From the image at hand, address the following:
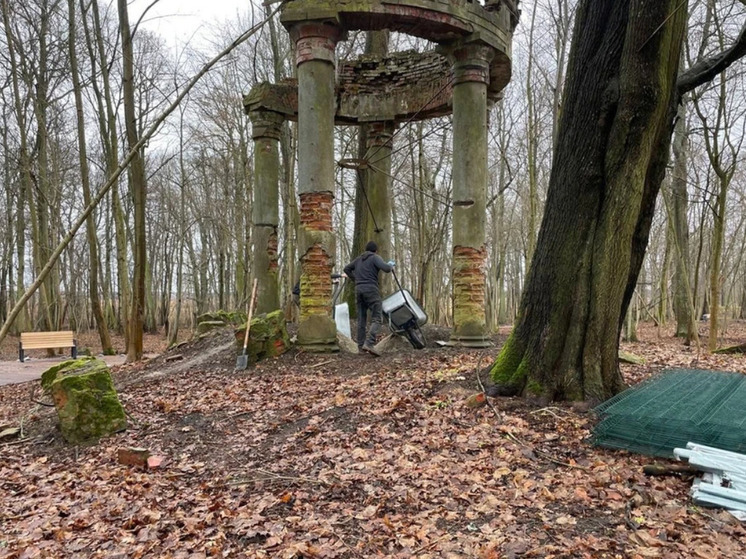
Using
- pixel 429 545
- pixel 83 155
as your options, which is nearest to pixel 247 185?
pixel 83 155

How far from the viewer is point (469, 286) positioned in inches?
388

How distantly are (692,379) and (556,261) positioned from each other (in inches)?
98.2

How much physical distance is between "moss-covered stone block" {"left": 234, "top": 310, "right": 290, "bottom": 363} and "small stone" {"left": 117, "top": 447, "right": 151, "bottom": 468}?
396 cm

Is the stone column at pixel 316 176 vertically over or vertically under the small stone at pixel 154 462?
over

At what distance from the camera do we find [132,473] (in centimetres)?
496

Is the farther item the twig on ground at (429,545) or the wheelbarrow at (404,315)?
the wheelbarrow at (404,315)

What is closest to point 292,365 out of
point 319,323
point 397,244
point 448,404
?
point 319,323

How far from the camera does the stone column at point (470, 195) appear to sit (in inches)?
386

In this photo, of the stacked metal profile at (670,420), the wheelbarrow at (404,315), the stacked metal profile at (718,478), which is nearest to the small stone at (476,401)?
the stacked metal profile at (670,420)

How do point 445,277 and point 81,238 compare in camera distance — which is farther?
point 81,238

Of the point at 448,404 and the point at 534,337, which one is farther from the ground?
the point at 534,337

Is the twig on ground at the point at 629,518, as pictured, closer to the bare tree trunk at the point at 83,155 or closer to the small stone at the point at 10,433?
the small stone at the point at 10,433

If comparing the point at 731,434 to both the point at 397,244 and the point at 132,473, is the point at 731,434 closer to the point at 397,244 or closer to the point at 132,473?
the point at 132,473

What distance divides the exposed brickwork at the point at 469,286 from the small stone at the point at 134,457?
20.4 ft
